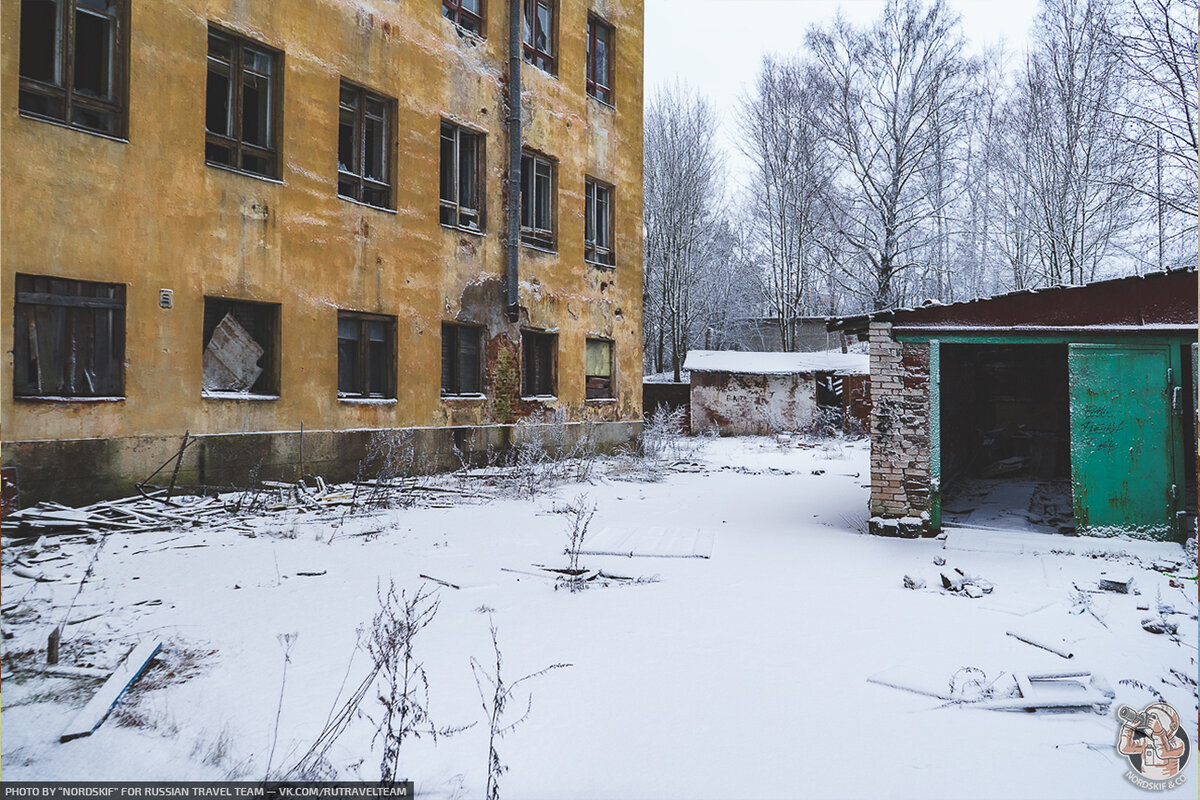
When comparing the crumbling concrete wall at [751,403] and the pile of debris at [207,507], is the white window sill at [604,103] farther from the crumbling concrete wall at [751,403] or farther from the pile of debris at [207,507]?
the pile of debris at [207,507]

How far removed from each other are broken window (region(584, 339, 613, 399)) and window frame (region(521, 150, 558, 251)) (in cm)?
279

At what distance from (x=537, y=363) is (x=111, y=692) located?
12447 mm

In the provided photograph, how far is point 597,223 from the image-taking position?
695 inches

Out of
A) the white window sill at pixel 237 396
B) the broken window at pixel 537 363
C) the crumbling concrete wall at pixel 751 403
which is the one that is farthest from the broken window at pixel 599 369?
the white window sill at pixel 237 396

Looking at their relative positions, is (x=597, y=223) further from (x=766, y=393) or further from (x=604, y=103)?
(x=766, y=393)

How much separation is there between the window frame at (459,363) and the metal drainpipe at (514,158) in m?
0.94

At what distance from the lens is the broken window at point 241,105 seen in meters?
10.1

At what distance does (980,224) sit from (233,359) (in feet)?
100

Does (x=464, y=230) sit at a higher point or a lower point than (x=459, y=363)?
higher

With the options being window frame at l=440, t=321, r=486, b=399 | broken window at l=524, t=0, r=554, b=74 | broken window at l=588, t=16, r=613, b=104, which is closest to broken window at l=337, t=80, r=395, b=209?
window frame at l=440, t=321, r=486, b=399

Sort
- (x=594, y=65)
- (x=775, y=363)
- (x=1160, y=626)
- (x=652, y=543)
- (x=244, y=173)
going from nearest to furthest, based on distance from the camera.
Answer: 1. (x=1160, y=626)
2. (x=652, y=543)
3. (x=244, y=173)
4. (x=594, y=65)
5. (x=775, y=363)

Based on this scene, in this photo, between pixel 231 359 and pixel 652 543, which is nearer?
pixel 652 543

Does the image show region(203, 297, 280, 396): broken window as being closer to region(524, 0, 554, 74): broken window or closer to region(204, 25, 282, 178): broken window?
region(204, 25, 282, 178): broken window

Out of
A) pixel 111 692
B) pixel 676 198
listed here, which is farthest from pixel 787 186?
pixel 111 692
